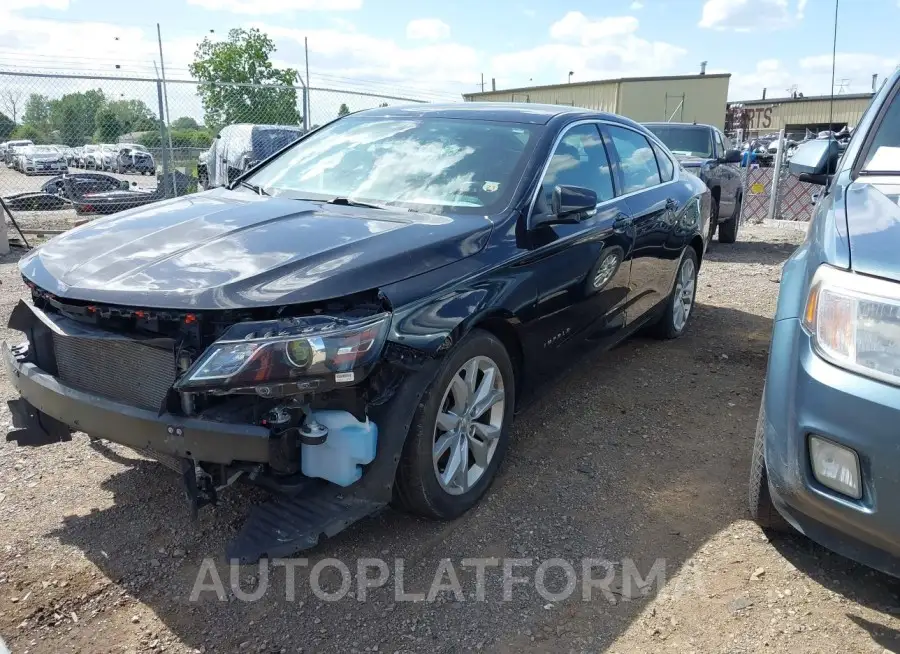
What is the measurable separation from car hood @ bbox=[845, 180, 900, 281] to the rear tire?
661 millimetres

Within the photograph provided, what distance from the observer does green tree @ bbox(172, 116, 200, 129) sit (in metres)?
10.9

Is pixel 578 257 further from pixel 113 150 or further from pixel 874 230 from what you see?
pixel 113 150

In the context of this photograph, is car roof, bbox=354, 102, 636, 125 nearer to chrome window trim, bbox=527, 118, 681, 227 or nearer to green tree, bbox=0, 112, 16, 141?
chrome window trim, bbox=527, 118, 681, 227

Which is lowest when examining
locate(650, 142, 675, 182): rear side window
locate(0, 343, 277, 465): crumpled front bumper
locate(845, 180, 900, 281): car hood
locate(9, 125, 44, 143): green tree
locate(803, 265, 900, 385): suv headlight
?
locate(0, 343, 277, 465): crumpled front bumper

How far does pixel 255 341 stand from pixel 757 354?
4170 millimetres

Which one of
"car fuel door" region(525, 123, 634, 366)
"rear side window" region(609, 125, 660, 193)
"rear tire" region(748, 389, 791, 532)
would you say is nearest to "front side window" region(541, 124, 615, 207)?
"car fuel door" region(525, 123, 634, 366)

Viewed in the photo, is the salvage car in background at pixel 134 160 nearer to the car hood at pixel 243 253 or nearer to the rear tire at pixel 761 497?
the car hood at pixel 243 253

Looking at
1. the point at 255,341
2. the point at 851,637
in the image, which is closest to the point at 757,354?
the point at 851,637

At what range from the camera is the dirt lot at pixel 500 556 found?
2.28 metres

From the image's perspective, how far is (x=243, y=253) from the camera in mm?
2504

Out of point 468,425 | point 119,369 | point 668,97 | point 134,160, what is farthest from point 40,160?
point 668,97

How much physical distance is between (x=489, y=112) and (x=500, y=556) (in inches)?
88.6

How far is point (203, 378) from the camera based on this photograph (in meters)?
2.15

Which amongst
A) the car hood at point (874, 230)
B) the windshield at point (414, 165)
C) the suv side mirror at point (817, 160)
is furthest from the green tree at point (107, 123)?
the car hood at point (874, 230)
